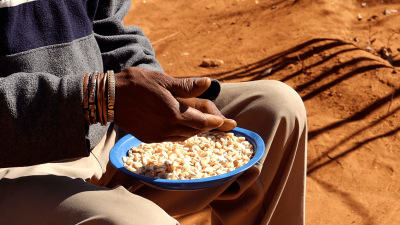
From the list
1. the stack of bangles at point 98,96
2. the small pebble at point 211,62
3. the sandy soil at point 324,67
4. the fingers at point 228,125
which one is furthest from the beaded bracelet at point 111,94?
the small pebble at point 211,62

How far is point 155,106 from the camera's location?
1268mm

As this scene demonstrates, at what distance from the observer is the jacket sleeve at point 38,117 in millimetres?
1187

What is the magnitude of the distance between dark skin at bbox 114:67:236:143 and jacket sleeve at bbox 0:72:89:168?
0.14m

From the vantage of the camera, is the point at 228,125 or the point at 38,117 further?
the point at 228,125

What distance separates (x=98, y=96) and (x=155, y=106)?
17 cm

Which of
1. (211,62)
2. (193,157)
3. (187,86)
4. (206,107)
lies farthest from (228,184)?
(211,62)

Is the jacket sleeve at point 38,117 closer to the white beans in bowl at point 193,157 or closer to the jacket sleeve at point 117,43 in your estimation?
the white beans in bowl at point 193,157

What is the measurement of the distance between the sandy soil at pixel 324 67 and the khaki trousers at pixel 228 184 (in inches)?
30.4

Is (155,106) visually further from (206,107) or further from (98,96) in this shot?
(206,107)

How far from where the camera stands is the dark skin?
4.13 ft

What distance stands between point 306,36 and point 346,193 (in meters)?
2.27

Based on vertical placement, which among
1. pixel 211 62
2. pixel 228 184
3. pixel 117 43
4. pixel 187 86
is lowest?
pixel 211 62

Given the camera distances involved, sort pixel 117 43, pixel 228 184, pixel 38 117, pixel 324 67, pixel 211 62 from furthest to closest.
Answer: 1. pixel 211 62
2. pixel 324 67
3. pixel 117 43
4. pixel 228 184
5. pixel 38 117

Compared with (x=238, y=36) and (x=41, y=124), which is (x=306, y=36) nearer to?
(x=238, y=36)
